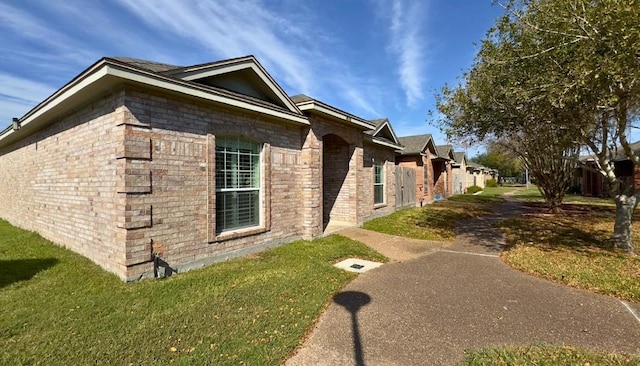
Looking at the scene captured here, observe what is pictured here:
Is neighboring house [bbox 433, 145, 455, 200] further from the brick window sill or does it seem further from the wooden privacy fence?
the brick window sill

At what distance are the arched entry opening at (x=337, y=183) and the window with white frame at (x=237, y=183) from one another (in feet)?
13.4

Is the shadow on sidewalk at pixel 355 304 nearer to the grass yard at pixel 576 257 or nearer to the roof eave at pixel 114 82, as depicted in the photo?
the grass yard at pixel 576 257

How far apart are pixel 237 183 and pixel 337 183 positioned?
5321 mm

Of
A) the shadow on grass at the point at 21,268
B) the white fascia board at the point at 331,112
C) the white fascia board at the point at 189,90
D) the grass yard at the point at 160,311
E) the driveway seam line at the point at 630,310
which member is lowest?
the driveway seam line at the point at 630,310

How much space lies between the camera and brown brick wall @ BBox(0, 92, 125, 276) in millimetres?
5449

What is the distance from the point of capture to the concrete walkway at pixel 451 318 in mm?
3324

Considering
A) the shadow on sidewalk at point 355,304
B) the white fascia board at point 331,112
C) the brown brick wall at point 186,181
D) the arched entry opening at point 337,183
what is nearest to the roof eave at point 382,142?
the arched entry opening at point 337,183

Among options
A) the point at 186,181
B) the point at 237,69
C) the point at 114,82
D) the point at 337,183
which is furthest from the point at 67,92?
the point at 337,183

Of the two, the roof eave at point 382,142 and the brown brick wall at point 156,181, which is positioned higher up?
the roof eave at point 382,142

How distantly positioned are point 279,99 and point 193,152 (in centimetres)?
289

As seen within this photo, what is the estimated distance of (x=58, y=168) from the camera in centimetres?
754

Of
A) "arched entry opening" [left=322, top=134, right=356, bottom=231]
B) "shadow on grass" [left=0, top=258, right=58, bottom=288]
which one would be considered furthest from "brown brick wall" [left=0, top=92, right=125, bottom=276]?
"arched entry opening" [left=322, top=134, right=356, bottom=231]

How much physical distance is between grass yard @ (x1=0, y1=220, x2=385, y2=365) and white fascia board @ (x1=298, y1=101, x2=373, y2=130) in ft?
14.1

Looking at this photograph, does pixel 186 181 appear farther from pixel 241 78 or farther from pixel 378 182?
pixel 378 182
